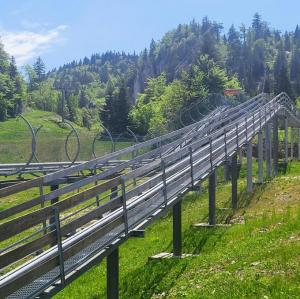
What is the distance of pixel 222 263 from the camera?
11.6 metres

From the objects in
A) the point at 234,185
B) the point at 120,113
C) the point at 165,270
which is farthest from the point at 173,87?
the point at 165,270

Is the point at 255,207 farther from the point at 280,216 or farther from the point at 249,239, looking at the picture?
the point at 249,239

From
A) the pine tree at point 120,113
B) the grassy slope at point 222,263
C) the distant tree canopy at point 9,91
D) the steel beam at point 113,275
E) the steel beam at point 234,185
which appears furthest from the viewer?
the distant tree canopy at point 9,91

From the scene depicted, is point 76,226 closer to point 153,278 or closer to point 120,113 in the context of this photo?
point 153,278

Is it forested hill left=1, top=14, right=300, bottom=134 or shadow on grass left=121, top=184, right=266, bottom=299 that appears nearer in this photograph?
shadow on grass left=121, top=184, right=266, bottom=299

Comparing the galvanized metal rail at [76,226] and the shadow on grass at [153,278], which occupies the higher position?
the galvanized metal rail at [76,226]

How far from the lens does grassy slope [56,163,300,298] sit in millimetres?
9641

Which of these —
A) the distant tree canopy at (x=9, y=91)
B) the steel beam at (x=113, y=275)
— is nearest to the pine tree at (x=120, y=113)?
the distant tree canopy at (x=9, y=91)

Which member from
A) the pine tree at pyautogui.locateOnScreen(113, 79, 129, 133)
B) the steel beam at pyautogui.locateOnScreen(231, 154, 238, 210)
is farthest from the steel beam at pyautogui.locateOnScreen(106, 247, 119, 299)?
the pine tree at pyautogui.locateOnScreen(113, 79, 129, 133)

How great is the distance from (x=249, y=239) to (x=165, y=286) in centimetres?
324

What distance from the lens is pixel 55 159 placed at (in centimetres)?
2722

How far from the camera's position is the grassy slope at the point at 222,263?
9.64 m

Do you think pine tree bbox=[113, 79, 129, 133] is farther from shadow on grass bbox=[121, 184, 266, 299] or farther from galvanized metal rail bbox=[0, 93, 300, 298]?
galvanized metal rail bbox=[0, 93, 300, 298]

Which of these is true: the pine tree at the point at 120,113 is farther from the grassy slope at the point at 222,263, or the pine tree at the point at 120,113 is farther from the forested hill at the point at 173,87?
the grassy slope at the point at 222,263
